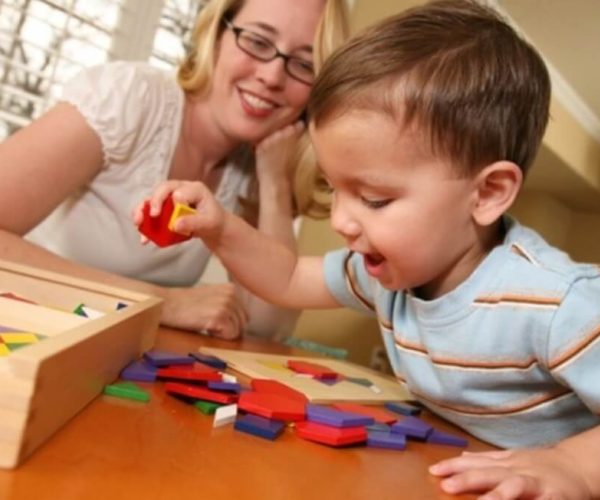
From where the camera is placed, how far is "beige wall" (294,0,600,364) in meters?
1.93

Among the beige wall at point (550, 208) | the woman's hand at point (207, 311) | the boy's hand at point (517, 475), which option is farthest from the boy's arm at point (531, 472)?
the beige wall at point (550, 208)

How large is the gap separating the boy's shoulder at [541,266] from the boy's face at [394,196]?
0.17ft

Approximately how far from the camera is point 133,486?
0.36 m

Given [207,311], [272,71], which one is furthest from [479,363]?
[272,71]

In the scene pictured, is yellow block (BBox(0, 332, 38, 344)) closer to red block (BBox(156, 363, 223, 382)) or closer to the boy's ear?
red block (BBox(156, 363, 223, 382))

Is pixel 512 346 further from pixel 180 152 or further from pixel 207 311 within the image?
pixel 180 152

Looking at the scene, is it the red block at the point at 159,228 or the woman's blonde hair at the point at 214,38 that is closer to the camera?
the red block at the point at 159,228

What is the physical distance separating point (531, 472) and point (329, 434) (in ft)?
0.49

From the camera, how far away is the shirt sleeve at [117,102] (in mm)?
1061

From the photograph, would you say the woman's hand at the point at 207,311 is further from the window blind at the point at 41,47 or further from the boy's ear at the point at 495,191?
the window blind at the point at 41,47

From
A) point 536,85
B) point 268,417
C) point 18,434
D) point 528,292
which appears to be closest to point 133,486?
point 18,434

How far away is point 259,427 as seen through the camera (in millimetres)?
514

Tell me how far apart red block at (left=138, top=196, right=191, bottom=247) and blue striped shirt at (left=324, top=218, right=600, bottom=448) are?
0.86ft

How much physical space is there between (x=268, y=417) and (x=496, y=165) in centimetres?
32
